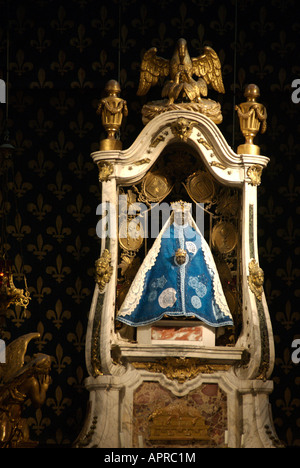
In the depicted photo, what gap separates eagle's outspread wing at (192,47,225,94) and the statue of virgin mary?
1.01 metres

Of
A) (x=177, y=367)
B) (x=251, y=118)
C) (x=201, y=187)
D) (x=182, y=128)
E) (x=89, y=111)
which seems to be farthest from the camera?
(x=89, y=111)

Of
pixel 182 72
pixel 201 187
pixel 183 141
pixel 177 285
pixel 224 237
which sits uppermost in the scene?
pixel 182 72

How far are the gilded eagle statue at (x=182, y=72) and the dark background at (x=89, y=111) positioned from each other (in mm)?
587

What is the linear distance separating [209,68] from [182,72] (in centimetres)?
23

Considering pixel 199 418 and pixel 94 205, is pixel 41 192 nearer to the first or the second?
pixel 94 205

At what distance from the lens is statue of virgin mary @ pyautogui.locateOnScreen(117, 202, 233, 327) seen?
6.01 metres

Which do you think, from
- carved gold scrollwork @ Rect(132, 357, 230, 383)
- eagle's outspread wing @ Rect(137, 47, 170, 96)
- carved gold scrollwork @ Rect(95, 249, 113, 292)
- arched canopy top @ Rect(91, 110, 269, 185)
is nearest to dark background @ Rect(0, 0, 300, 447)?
eagle's outspread wing @ Rect(137, 47, 170, 96)

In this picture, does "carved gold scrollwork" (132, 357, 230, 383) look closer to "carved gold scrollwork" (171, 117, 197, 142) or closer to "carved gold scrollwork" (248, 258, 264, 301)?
"carved gold scrollwork" (248, 258, 264, 301)

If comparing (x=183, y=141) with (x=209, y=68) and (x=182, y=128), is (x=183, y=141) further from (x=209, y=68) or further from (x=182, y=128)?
(x=209, y=68)

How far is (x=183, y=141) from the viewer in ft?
20.7

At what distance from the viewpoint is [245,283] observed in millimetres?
6125

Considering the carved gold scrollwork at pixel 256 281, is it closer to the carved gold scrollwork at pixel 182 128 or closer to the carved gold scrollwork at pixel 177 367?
the carved gold scrollwork at pixel 177 367

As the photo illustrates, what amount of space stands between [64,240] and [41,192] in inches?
15.9

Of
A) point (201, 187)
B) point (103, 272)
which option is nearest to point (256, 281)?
point (201, 187)
